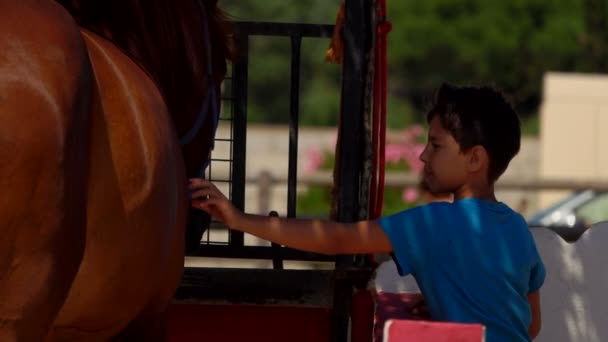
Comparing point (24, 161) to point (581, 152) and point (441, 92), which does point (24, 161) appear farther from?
point (581, 152)

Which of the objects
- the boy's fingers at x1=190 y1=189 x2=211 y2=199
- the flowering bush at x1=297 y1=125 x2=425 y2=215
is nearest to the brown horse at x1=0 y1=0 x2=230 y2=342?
the boy's fingers at x1=190 y1=189 x2=211 y2=199

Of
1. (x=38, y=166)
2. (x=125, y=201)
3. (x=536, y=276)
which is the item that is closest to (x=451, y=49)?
→ (x=536, y=276)

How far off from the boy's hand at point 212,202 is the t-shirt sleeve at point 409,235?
0.36 m

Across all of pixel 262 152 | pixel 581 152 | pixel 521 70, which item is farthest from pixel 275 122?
pixel 581 152

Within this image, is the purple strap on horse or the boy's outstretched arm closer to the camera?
the boy's outstretched arm

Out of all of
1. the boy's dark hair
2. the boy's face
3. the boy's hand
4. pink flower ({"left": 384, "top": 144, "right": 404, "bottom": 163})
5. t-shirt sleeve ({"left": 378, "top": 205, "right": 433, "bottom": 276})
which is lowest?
pink flower ({"left": 384, "top": 144, "right": 404, "bottom": 163})

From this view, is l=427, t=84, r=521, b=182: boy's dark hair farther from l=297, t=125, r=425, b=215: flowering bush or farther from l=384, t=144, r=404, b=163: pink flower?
l=384, t=144, r=404, b=163: pink flower

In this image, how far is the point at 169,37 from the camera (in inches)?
135

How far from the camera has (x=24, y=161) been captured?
2494mm

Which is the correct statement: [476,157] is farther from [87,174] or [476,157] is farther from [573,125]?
[573,125]

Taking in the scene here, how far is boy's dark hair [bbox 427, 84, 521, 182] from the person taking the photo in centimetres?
331

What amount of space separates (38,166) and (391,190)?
1053 centimetres

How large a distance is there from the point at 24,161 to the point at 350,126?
5.80 ft

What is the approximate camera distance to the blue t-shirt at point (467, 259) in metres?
3.24
